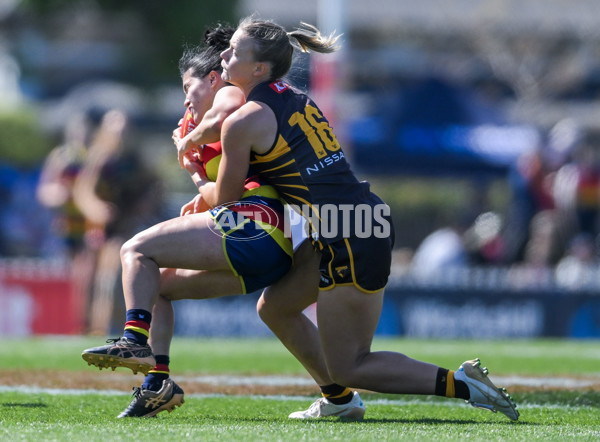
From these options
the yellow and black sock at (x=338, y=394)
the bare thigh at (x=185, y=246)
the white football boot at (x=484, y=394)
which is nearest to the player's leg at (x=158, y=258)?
the bare thigh at (x=185, y=246)

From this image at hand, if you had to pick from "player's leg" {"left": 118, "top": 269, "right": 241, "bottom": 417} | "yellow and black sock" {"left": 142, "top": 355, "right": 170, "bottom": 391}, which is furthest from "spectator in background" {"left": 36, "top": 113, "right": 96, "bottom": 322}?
"yellow and black sock" {"left": 142, "top": 355, "right": 170, "bottom": 391}

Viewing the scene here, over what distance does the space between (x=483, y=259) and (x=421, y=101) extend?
10.5 ft

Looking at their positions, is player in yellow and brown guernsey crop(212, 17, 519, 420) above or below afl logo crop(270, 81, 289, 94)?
below

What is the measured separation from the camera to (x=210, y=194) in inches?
185

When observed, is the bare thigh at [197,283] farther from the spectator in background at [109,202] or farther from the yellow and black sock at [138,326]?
the spectator in background at [109,202]

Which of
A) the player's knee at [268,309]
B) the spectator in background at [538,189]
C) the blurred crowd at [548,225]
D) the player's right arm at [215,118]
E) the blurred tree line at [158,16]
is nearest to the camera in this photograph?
the player's right arm at [215,118]

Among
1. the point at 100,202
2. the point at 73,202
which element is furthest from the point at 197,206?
the point at 73,202

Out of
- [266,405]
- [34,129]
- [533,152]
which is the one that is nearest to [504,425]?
[266,405]

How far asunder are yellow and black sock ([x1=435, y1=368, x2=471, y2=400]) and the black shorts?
0.51 meters

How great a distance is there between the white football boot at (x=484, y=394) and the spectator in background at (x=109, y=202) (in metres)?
6.72

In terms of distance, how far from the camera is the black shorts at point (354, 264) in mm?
4590

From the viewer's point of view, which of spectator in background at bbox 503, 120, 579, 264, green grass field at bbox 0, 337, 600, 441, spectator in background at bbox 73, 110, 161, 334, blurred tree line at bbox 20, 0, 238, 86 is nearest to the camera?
green grass field at bbox 0, 337, 600, 441

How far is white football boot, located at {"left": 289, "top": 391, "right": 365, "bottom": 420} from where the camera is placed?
16.3ft

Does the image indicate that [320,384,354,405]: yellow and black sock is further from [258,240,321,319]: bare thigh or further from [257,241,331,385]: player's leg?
[258,240,321,319]: bare thigh
